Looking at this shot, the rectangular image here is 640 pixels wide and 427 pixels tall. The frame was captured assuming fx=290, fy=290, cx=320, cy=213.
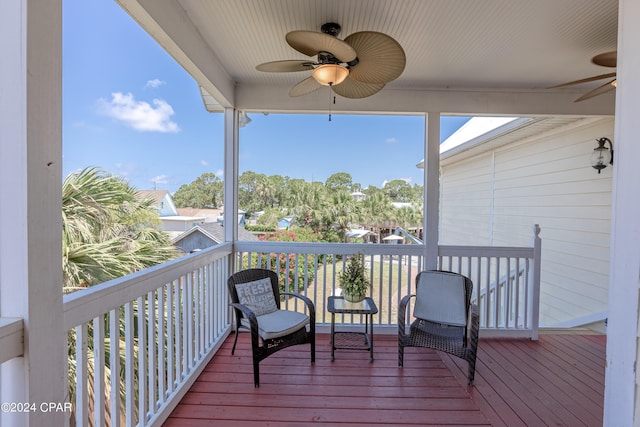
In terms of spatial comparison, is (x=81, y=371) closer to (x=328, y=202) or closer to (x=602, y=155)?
(x=328, y=202)

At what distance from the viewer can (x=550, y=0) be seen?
2.03 meters

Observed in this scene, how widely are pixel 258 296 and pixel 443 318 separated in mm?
1846

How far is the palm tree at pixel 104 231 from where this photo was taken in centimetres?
204

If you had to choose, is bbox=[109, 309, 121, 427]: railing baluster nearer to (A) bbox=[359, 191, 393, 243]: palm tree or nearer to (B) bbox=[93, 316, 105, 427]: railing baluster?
(B) bbox=[93, 316, 105, 427]: railing baluster

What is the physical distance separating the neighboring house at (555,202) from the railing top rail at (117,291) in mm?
4687

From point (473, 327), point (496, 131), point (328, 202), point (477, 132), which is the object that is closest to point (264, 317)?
point (328, 202)

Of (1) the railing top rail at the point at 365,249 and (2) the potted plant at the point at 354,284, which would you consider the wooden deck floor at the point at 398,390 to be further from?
(1) the railing top rail at the point at 365,249

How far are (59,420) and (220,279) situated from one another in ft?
6.97

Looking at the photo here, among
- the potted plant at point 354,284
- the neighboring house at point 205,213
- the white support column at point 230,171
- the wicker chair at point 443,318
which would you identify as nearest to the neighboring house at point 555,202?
the wicker chair at point 443,318

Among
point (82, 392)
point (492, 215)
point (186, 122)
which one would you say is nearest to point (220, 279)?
point (186, 122)

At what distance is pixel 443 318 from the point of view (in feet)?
9.43

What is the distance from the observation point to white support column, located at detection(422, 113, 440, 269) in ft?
11.4

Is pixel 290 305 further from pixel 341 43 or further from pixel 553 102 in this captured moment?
pixel 553 102

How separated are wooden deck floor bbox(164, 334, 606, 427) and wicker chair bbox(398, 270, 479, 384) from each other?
272 millimetres
